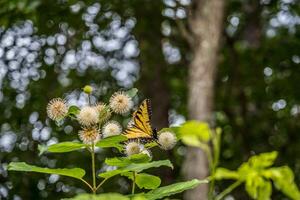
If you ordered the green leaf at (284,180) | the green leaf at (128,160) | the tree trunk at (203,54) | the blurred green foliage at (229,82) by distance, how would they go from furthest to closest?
the blurred green foliage at (229,82) → the tree trunk at (203,54) → the green leaf at (128,160) → the green leaf at (284,180)

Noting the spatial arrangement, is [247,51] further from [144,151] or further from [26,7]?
[144,151]

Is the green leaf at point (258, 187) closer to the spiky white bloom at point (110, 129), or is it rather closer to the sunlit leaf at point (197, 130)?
the sunlit leaf at point (197, 130)

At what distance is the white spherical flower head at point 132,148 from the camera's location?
1623 millimetres

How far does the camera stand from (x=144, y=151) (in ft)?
5.37

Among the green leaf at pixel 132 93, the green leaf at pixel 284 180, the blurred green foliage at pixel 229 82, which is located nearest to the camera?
the green leaf at pixel 284 180

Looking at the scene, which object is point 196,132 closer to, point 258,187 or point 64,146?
point 258,187

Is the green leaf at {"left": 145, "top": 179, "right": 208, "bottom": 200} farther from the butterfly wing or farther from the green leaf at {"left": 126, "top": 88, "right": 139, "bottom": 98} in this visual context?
the green leaf at {"left": 126, "top": 88, "right": 139, "bottom": 98}

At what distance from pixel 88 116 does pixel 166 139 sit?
0.70 feet

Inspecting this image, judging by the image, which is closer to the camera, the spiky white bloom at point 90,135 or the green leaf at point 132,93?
the spiky white bloom at point 90,135

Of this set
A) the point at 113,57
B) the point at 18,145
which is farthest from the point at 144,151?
the point at 113,57

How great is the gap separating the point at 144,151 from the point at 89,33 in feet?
21.6

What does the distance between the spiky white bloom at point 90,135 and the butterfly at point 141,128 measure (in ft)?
0.29

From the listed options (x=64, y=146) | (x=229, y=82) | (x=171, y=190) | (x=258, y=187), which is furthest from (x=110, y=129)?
(x=229, y=82)

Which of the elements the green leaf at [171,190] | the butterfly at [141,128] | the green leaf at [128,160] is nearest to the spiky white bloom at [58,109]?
the butterfly at [141,128]
